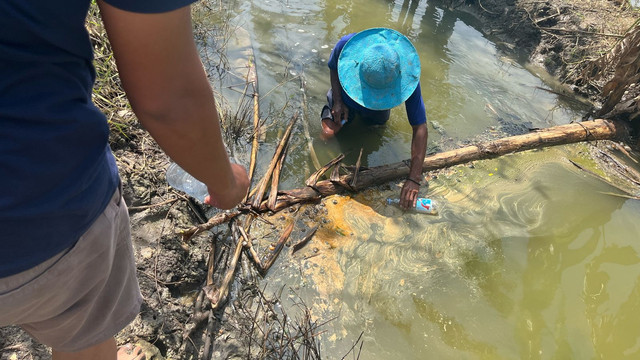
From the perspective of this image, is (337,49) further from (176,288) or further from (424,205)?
(176,288)

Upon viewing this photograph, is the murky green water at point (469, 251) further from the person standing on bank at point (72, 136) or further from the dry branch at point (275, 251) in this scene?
the person standing on bank at point (72, 136)

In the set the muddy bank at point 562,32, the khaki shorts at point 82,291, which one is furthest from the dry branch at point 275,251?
the muddy bank at point 562,32

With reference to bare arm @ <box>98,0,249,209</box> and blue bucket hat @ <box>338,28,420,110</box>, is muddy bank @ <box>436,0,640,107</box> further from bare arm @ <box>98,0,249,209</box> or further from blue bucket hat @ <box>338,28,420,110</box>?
bare arm @ <box>98,0,249,209</box>

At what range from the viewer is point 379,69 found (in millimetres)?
3111

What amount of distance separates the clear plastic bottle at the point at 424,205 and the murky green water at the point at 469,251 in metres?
0.06

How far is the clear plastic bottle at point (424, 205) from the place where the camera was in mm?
3396

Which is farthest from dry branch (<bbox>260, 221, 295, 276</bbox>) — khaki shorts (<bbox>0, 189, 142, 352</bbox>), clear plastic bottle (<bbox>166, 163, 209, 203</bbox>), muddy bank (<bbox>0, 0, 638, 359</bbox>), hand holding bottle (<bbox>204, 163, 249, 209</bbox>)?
hand holding bottle (<bbox>204, 163, 249, 209</bbox>)

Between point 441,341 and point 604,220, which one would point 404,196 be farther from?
point 604,220

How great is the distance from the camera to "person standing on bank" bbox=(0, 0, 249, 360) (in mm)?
705

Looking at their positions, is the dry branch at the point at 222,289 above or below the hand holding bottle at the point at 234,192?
below

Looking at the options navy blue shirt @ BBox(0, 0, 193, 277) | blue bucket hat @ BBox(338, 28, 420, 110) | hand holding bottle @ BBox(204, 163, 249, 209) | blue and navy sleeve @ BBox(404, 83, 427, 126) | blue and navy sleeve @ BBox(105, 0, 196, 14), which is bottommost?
blue and navy sleeve @ BBox(404, 83, 427, 126)

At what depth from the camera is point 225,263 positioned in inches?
108

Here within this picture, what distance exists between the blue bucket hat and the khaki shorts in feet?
8.14

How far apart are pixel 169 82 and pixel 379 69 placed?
8.38ft
